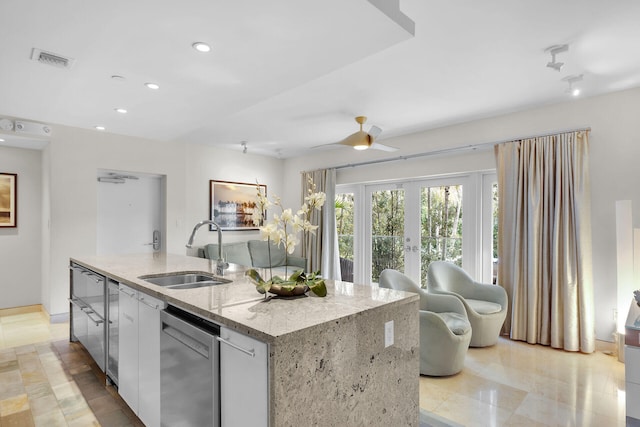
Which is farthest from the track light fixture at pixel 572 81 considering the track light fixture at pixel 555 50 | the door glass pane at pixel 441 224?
the door glass pane at pixel 441 224

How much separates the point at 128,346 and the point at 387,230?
3977mm

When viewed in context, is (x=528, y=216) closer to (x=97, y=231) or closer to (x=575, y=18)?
(x=575, y=18)

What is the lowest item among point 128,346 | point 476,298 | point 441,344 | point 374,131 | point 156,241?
point 441,344

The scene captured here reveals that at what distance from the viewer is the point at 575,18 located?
2.17m

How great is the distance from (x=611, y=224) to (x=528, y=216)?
681 millimetres

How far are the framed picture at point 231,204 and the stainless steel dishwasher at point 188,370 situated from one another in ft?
13.0

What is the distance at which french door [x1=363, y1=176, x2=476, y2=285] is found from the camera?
4562 mm

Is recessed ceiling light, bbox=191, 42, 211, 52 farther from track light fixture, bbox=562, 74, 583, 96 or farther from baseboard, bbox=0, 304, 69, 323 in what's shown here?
baseboard, bbox=0, 304, 69, 323

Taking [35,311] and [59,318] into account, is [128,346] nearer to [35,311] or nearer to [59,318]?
[59,318]

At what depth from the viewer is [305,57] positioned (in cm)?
231

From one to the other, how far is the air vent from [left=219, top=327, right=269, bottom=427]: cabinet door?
225 cm

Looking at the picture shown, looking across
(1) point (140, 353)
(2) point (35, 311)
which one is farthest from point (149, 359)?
(2) point (35, 311)

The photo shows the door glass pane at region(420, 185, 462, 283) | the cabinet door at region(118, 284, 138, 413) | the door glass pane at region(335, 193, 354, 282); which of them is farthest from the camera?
the door glass pane at region(335, 193, 354, 282)

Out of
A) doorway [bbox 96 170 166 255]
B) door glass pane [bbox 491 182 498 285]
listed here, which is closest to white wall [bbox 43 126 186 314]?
doorway [bbox 96 170 166 255]
